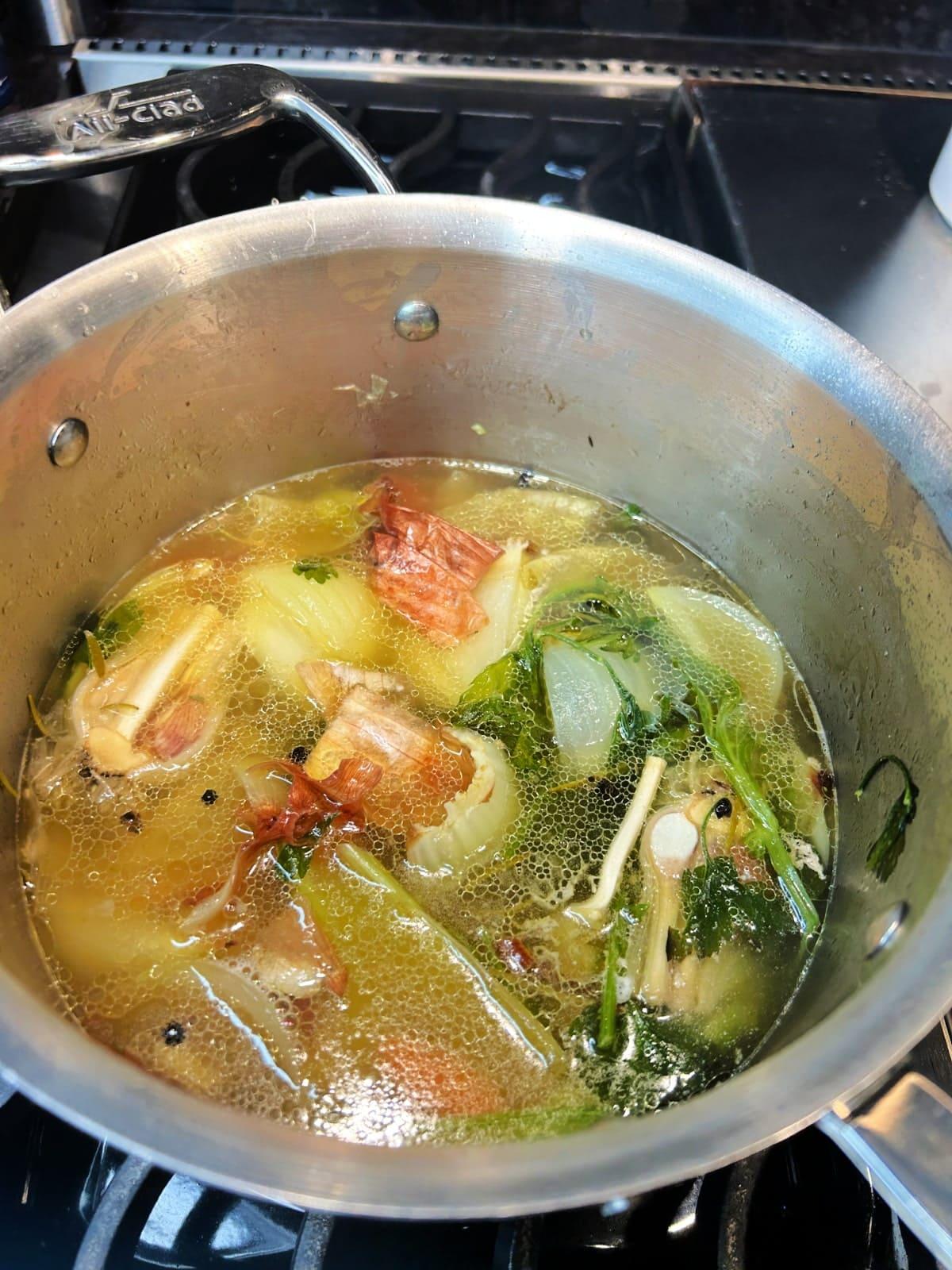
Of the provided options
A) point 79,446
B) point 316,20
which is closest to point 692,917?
point 79,446

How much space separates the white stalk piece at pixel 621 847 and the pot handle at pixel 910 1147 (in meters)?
0.48

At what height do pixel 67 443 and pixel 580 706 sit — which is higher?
pixel 67 443

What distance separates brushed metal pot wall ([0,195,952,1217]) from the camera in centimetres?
105

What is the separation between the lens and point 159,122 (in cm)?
129

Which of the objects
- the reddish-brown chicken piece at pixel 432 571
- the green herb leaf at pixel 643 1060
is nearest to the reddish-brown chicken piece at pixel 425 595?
the reddish-brown chicken piece at pixel 432 571

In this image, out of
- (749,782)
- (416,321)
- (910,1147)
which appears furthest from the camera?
(416,321)

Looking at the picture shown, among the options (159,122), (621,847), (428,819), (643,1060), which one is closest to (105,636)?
(428,819)

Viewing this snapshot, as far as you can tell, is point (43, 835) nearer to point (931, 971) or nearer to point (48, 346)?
point (48, 346)

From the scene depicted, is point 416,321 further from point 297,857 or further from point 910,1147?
point 910,1147

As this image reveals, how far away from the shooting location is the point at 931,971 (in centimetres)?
81

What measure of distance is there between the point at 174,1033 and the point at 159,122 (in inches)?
48.0

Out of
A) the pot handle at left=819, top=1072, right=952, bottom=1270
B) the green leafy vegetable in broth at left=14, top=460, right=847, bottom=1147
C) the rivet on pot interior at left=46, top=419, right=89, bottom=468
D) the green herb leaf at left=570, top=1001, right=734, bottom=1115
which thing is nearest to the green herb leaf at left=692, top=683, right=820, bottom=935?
the green leafy vegetable in broth at left=14, top=460, right=847, bottom=1147

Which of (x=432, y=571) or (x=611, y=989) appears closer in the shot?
(x=611, y=989)

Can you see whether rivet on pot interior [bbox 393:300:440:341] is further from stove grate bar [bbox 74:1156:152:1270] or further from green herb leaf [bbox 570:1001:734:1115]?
stove grate bar [bbox 74:1156:152:1270]
